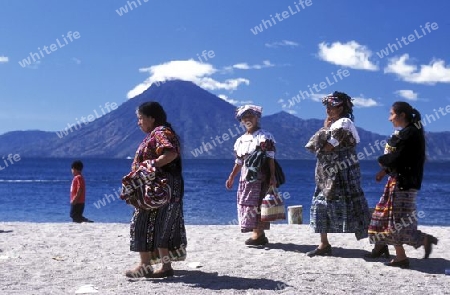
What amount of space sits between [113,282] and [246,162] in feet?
9.31

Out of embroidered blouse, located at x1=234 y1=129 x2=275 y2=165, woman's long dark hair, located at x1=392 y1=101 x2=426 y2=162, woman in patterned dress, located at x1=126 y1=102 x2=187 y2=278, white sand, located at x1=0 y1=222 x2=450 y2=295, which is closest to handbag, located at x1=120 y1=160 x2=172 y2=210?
woman in patterned dress, located at x1=126 y1=102 x2=187 y2=278

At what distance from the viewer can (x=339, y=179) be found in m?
7.55

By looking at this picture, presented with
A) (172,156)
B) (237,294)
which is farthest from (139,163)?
(237,294)

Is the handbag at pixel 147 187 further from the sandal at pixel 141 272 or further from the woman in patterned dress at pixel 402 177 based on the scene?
the woman in patterned dress at pixel 402 177

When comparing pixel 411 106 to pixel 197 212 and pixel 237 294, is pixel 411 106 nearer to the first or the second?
pixel 237 294

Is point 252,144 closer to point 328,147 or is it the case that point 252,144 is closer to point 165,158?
point 328,147

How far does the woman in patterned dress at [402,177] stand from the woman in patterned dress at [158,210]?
7.65 feet

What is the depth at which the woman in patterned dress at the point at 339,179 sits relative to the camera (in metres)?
7.50

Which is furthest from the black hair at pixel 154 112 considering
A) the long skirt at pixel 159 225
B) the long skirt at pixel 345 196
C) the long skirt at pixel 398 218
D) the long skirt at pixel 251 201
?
the long skirt at pixel 398 218

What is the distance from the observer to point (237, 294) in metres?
5.75

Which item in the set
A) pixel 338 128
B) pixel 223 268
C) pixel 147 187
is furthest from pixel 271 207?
pixel 147 187

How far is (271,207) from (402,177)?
2.04m

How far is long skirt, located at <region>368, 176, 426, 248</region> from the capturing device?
6922mm

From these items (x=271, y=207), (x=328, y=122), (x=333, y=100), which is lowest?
(x=271, y=207)
